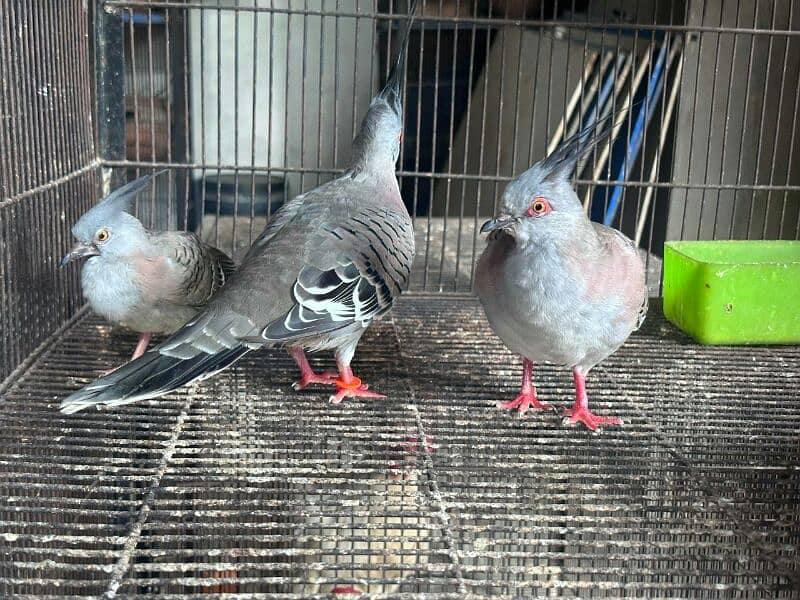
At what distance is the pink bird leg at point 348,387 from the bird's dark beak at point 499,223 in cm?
65

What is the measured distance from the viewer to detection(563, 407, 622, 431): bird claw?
7.84 ft

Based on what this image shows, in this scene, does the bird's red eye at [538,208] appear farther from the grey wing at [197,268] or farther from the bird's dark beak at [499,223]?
the grey wing at [197,268]

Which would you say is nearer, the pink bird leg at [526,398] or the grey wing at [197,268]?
the pink bird leg at [526,398]

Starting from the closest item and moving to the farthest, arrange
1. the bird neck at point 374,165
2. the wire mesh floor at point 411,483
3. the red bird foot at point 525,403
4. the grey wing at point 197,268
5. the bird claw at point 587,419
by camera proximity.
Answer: the wire mesh floor at point 411,483, the bird claw at point 587,419, the red bird foot at point 525,403, the grey wing at point 197,268, the bird neck at point 374,165

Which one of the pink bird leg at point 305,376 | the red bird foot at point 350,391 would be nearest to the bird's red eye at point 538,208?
the red bird foot at point 350,391

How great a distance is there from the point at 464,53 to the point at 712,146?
3076 millimetres

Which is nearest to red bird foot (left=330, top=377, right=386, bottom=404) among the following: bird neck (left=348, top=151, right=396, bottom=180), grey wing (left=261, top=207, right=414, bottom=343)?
grey wing (left=261, top=207, right=414, bottom=343)

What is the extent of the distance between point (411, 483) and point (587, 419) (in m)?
0.67

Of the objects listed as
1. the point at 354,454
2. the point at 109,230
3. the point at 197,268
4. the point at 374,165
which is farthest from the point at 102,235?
the point at 354,454

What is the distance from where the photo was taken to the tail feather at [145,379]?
6.72 feet

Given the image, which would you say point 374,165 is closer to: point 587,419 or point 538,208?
point 538,208

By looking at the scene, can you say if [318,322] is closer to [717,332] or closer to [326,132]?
[717,332]

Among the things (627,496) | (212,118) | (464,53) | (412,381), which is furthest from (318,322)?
(464,53)

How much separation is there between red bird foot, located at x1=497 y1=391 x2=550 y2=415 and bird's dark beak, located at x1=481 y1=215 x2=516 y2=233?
55cm
